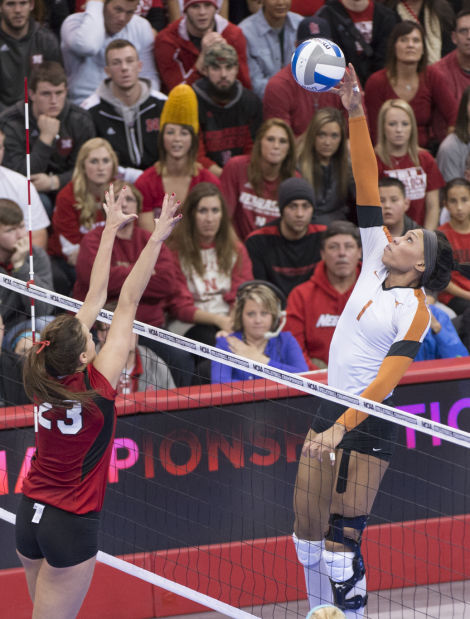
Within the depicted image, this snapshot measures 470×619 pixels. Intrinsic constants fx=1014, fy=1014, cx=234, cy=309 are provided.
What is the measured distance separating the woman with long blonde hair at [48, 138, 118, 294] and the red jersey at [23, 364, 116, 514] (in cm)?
348

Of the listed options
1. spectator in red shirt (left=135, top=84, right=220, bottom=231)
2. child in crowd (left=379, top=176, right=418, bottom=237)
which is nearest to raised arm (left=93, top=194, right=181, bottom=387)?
spectator in red shirt (left=135, top=84, right=220, bottom=231)

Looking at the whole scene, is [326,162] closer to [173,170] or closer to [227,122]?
[227,122]

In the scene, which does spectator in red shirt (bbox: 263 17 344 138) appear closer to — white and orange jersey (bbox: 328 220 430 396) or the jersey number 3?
white and orange jersey (bbox: 328 220 430 396)

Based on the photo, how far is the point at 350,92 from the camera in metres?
5.20

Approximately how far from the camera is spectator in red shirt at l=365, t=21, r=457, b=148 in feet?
31.1

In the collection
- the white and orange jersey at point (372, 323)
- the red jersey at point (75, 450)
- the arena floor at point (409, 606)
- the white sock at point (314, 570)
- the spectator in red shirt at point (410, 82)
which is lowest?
the arena floor at point (409, 606)

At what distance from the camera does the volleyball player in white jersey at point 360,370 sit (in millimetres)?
5038

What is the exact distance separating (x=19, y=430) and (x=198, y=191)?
270 cm

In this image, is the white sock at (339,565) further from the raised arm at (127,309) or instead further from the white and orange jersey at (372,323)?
the raised arm at (127,309)

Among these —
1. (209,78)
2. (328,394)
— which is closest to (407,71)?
(209,78)

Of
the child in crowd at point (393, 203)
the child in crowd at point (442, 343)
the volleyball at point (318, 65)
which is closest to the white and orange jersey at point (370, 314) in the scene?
the volleyball at point (318, 65)

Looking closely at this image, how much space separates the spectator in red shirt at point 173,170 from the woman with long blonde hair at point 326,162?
890 mm

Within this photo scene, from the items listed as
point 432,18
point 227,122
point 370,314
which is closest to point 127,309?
point 370,314

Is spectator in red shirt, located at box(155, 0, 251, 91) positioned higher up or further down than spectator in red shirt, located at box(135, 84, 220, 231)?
higher up
